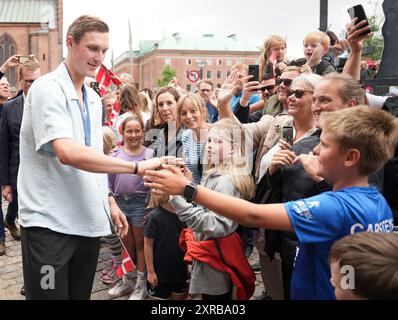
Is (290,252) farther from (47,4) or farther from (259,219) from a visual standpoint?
(47,4)

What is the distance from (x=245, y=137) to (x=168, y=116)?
1562 millimetres

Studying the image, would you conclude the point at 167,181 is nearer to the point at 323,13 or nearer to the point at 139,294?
the point at 139,294

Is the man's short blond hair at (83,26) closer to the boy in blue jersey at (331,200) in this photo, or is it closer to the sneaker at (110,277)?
the boy in blue jersey at (331,200)

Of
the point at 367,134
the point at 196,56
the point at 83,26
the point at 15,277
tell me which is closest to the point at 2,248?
the point at 15,277

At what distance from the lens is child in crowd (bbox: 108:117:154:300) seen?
457 centimetres

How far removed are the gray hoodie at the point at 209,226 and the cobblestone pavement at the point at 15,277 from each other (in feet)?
4.66

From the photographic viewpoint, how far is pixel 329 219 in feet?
6.22

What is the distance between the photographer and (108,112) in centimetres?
713

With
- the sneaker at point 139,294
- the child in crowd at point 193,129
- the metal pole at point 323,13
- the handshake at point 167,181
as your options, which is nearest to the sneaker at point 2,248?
the sneaker at point 139,294

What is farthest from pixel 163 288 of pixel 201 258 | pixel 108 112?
pixel 108 112

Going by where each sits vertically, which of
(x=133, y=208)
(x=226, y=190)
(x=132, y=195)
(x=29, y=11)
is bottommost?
(x=133, y=208)

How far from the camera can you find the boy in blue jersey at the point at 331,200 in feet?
6.25

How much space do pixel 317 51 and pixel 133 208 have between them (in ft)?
8.99

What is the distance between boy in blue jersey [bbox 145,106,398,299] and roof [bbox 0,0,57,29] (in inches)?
2216
